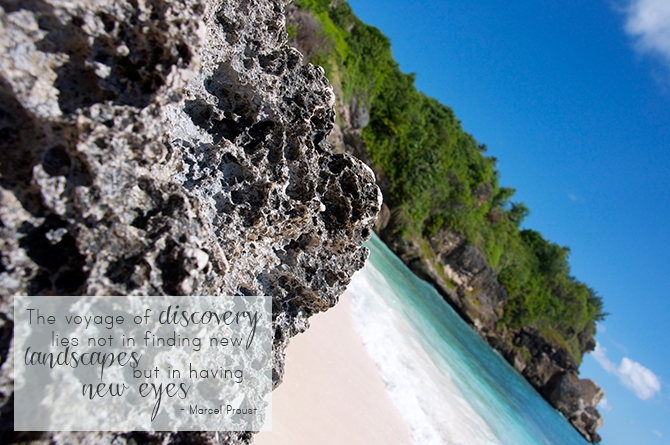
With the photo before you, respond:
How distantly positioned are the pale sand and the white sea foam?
53 cm

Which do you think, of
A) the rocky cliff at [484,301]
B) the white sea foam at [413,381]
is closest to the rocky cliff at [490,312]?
the rocky cliff at [484,301]

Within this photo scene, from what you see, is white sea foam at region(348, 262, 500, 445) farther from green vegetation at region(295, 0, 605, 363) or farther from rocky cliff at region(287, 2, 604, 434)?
rocky cliff at region(287, 2, 604, 434)

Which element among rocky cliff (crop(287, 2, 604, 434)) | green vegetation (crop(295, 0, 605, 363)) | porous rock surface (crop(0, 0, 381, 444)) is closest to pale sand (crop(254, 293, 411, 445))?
porous rock surface (crop(0, 0, 381, 444))

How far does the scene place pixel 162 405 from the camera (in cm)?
226

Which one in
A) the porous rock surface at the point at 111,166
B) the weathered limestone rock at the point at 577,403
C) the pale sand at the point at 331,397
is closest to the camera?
the porous rock surface at the point at 111,166

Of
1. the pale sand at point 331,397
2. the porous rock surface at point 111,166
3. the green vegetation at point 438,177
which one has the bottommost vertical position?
the pale sand at point 331,397

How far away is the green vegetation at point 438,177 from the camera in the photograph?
103ft

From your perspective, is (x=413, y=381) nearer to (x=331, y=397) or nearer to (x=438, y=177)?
(x=331, y=397)

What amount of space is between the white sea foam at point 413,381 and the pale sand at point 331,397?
531 millimetres

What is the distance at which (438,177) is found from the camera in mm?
37750

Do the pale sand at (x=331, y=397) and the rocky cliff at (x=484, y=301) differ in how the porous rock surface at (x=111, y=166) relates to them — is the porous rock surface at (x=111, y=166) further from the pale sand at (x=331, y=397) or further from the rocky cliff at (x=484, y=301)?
the rocky cliff at (x=484, y=301)

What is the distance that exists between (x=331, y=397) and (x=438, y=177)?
3395 centimetres

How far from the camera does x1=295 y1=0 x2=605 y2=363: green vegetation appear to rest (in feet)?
103

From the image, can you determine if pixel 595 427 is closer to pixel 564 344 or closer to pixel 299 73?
pixel 564 344
